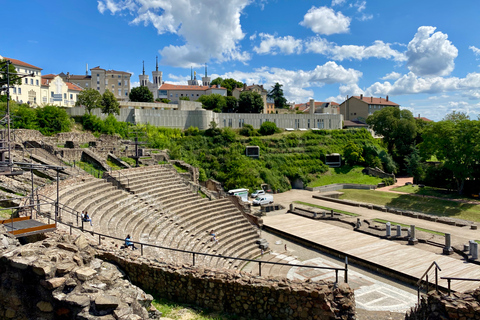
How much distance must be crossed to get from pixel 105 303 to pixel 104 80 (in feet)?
307

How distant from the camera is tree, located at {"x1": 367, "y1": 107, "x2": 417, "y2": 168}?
54.7 m

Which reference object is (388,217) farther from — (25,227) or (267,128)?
(267,128)

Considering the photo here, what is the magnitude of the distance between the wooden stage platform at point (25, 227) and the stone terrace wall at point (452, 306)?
10690 millimetres

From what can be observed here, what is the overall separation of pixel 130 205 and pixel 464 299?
15363 millimetres

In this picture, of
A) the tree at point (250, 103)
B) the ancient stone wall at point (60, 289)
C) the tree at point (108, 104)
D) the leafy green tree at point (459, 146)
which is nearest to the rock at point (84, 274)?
the ancient stone wall at point (60, 289)

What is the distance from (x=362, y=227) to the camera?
968 inches

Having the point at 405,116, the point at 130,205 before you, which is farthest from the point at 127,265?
the point at 405,116

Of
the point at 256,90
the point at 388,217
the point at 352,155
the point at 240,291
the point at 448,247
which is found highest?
the point at 256,90

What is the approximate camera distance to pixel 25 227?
9.41 meters

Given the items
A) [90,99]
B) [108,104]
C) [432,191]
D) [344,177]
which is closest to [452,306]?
[432,191]

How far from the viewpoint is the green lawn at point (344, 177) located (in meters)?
46.0

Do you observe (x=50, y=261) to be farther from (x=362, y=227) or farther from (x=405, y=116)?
(x=405, y=116)

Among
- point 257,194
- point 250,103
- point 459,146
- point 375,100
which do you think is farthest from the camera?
point 375,100

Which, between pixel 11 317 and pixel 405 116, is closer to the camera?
pixel 11 317
